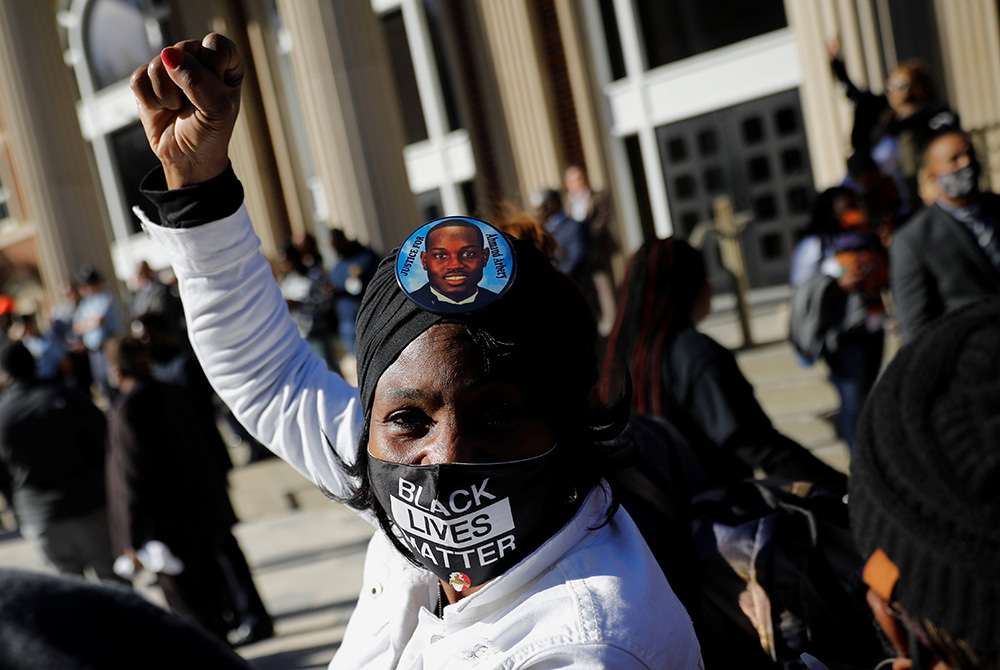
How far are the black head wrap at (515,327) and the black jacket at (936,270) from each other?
2.73 metres

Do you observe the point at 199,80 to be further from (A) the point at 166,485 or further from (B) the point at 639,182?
(B) the point at 639,182

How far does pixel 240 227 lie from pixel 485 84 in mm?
12132

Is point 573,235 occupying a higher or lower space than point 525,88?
lower

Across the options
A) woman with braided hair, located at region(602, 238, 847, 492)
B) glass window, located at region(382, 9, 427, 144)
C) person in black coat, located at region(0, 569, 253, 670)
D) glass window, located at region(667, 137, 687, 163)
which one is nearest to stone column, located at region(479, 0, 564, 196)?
glass window, located at region(667, 137, 687, 163)

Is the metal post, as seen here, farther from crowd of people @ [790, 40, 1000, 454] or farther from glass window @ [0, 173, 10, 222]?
glass window @ [0, 173, 10, 222]

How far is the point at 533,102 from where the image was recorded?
12531mm

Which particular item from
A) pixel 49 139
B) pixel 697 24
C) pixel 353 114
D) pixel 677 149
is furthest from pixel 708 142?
pixel 49 139

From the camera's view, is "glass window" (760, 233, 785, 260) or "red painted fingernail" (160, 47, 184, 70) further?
"glass window" (760, 233, 785, 260)

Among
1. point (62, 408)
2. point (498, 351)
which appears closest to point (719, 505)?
point (498, 351)

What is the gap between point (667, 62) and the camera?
41.0ft

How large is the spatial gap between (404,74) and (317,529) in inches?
364

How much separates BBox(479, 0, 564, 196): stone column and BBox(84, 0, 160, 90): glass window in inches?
329

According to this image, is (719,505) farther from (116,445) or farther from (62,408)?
(62,408)

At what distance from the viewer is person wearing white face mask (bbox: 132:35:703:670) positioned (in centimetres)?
126
